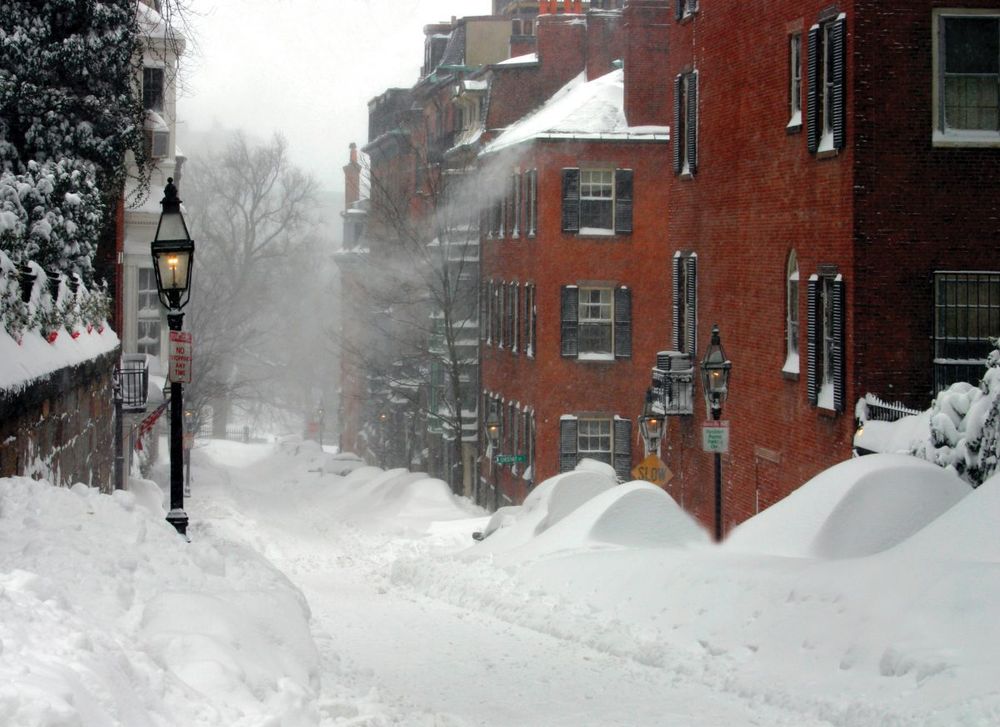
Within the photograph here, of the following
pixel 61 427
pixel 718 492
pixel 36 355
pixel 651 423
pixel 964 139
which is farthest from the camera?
pixel 651 423

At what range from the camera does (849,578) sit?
12133 mm

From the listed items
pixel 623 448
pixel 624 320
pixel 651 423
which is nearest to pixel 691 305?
pixel 651 423

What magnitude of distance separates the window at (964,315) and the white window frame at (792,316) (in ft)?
9.34

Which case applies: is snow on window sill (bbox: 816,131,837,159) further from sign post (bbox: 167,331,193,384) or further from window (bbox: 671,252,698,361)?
sign post (bbox: 167,331,193,384)

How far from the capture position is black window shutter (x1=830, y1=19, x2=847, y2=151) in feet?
68.4

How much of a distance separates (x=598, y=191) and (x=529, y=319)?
378 centimetres

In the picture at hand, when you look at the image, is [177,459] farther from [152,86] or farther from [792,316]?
[152,86]

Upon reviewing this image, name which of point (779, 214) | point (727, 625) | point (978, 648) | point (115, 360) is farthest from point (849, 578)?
point (115, 360)

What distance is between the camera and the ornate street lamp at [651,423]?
2777 centimetres

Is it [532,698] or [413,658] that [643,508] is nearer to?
[413,658]

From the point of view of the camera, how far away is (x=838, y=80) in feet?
68.8

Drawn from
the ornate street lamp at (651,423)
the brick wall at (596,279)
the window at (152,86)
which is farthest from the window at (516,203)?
the ornate street lamp at (651,423)

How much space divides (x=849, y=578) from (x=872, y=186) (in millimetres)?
9694

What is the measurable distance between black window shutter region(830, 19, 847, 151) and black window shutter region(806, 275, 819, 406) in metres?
2.13
